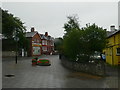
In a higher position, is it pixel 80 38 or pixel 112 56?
pixel 80 38

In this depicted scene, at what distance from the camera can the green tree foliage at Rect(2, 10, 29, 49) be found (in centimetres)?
3841

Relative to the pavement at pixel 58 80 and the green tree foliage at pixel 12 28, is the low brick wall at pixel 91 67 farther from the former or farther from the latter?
the green tree foliage at pixel 12 28

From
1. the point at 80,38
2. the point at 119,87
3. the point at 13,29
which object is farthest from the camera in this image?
the point at 13,29

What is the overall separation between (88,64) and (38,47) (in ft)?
138

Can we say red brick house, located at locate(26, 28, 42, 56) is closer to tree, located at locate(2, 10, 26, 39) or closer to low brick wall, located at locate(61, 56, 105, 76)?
tree, located at locate(2, 10, 26, 39)

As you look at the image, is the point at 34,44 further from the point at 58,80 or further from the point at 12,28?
the point at 58,80

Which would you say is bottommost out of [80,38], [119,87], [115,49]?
[119,87]

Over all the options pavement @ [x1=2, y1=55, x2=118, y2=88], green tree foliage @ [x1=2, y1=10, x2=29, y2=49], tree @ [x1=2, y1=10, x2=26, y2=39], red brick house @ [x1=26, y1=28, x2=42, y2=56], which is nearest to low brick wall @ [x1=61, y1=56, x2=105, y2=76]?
pavement @ [x1=2, y1=55, x2=118, y2=88]

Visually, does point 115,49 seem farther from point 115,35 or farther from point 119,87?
point 119,87

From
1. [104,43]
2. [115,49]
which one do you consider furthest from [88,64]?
[115,49]

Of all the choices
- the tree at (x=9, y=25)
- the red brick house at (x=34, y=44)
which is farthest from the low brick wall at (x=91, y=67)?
the red brick house at (x=34, y=44)

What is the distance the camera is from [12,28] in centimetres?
4009

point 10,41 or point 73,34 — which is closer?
point 73,34

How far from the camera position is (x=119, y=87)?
30.4 feet
